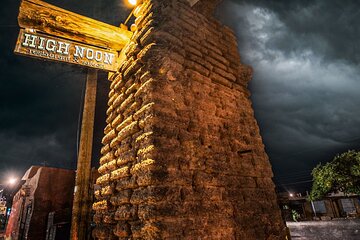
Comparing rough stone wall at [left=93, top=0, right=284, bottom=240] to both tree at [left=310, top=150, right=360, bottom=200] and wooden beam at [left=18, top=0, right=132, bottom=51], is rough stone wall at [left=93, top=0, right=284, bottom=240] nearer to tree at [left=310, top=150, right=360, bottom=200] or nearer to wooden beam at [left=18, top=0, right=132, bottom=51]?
wooden beam at [left=18, top=0, right=132, bottom=51]

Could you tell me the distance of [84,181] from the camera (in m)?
4.51

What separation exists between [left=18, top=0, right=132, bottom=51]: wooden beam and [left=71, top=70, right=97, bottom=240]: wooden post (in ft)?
6.79

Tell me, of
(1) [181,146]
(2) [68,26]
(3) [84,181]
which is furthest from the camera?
(3) [84,181]

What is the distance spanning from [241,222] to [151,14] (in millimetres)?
2623

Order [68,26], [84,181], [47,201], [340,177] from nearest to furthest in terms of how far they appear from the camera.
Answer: [68,26] < [84,181] < [47,201] < [340,177]

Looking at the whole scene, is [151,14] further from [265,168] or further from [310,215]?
[310,215]

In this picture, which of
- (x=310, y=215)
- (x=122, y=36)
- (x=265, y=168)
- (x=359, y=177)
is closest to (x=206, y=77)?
(x=265, y=168)

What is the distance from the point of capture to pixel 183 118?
208 cm

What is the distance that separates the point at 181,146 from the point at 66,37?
2614 mm

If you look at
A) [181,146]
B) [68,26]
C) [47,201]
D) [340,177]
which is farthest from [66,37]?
[340,177]

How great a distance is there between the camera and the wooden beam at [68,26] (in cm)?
283

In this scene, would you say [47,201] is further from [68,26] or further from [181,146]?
[181,146]

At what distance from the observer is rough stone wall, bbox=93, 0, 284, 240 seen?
5.60ft

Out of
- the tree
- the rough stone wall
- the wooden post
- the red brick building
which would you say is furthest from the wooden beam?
the tree
